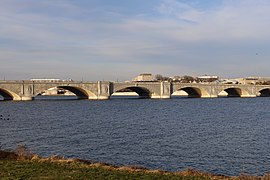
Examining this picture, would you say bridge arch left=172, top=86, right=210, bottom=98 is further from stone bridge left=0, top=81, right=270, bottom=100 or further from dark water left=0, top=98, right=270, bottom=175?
dark water left=0, top=98, right=270, bottom=175

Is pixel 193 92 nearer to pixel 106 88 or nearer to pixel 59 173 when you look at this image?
pixel 106 88

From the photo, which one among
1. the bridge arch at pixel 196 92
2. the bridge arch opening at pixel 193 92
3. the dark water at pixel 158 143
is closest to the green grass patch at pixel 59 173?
the dark water at pixel 158 143

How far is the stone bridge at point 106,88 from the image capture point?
92562 mm

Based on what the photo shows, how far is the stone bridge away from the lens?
304ft

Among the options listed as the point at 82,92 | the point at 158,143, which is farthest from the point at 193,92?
the point at 158,143

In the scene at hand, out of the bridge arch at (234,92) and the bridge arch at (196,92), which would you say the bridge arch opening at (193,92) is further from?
the bridge arch at (234,92)

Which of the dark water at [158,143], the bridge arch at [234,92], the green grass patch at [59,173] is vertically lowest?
the dark water at [158,143]

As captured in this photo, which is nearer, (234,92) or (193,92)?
(193,92)

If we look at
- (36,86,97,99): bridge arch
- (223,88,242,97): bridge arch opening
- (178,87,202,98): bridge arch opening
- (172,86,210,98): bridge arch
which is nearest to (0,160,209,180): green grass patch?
(36,86,97,99): bridge arch

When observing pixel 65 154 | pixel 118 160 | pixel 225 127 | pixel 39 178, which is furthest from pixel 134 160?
pixel 225 127

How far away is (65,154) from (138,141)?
23.5ft

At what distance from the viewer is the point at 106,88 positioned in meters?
105

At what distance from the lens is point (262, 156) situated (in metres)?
25.5

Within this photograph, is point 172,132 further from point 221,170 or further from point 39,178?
point 39,178
